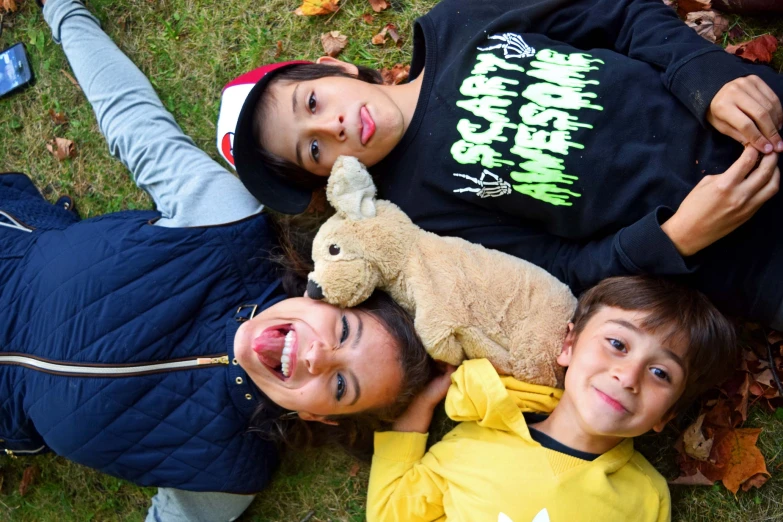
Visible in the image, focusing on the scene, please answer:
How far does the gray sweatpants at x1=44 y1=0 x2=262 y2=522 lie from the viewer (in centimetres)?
325

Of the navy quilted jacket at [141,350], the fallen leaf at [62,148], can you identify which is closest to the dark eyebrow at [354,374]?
the navy quilted jacket at [141,350]

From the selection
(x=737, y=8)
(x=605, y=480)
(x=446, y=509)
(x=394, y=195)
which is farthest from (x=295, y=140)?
(x=737, y=8)

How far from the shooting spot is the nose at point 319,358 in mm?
2523

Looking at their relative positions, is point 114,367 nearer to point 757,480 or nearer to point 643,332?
point 643,332

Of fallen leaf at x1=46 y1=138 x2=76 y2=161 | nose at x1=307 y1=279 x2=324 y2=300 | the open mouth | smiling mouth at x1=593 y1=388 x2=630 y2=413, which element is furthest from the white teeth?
fallen leaf at x1=46 y1=138 x2=76 y2=161

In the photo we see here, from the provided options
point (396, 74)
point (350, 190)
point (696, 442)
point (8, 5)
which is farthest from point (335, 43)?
point (696, 442)

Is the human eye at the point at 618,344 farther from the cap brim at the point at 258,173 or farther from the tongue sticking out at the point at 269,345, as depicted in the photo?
the cap brim at the point at 258,173

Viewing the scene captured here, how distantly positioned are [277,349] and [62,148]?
2368mm

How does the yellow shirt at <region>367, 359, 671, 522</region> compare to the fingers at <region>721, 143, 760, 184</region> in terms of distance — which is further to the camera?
the yellow shirt at <region>367, 359, 671, 522</region>

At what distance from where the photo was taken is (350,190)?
2715mm

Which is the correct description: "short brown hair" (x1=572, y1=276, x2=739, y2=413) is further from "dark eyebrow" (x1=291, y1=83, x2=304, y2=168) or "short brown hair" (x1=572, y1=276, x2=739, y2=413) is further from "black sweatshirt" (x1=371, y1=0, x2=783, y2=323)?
"dark eyebrow" (x1=291, y1=83, x2=304, y2=168)

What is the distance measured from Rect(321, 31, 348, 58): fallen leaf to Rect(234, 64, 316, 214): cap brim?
2.20 ft

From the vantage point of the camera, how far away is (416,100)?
113 inches

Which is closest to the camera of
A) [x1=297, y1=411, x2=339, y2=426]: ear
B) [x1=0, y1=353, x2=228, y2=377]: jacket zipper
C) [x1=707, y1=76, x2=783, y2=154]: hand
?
[x1=707, y1=76, x2=783, y2=154]: hand
